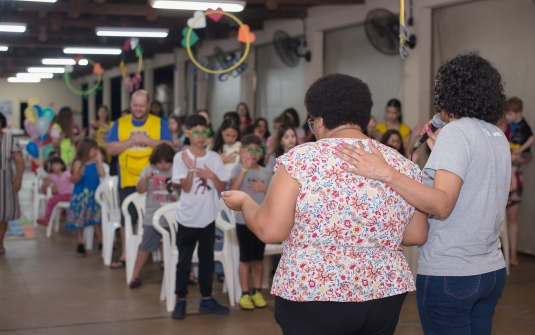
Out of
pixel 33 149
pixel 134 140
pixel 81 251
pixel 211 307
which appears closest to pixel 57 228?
pixel 81 251

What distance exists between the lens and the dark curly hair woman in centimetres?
216

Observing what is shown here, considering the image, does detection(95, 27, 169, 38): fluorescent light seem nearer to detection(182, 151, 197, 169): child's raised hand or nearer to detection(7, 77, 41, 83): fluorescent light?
detection(182, 151, 197, 169): child's raised hand

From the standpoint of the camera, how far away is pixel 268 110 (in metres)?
12.1

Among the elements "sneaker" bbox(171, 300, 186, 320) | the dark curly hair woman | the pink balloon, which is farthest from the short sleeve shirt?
the pink balloon

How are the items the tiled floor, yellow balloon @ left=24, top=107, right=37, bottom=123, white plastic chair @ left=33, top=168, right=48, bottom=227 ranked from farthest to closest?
yellow balloon @ left=24, top=107, right=37, bottom=123 < white plastic chair @ left=33, top=168, right=48, bottom=227 < the tiled floor

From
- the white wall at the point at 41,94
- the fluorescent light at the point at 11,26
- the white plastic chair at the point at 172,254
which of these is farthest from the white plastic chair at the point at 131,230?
the white wall at the point at 41,94

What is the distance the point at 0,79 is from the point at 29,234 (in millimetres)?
20357

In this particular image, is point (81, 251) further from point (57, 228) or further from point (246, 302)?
point (246, 302)

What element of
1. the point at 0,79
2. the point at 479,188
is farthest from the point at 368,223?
the point at 0,79

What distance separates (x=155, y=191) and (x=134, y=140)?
71 centimetres

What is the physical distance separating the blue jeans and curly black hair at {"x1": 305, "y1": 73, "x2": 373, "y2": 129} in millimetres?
614

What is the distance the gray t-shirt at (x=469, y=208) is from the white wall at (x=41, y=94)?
25.9 m

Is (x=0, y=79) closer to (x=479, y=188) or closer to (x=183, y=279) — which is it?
(x=183, y=279)

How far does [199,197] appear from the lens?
4.39 meters
